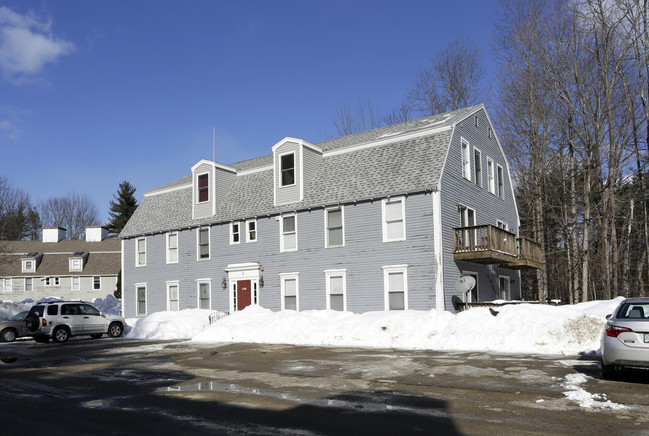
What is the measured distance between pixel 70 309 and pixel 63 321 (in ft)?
2.31

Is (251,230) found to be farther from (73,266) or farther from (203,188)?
(73,266)

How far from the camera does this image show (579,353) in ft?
49.3

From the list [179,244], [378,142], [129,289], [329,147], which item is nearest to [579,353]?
[378,142]

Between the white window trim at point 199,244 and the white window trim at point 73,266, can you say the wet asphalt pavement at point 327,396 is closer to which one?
the white window trim at point 199,244

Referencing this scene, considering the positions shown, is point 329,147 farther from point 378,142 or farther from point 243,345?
point 243,345

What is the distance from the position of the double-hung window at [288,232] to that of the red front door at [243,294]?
3.05m

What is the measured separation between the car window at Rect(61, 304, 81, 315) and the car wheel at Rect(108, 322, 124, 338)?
186 cm

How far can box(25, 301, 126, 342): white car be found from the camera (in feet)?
78.4

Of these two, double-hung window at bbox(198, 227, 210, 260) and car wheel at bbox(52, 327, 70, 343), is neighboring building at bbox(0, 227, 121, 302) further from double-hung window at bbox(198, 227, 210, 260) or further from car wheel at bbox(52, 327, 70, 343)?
car wheel at bbox(52, 327, 70, 343)

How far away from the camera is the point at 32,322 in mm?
23938

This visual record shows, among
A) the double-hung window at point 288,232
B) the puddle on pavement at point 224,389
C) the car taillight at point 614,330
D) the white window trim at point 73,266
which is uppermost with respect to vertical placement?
the double-hung window at point 288,232

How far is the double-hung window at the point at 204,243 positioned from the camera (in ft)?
103

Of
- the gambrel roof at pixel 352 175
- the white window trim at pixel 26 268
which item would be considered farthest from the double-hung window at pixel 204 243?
the white window trim at pixel 26 268

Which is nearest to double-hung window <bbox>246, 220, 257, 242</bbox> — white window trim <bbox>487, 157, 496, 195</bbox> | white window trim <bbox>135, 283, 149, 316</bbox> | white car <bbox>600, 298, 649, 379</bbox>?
white window trim <bbox>135, 283, 149, 316</bbox>
